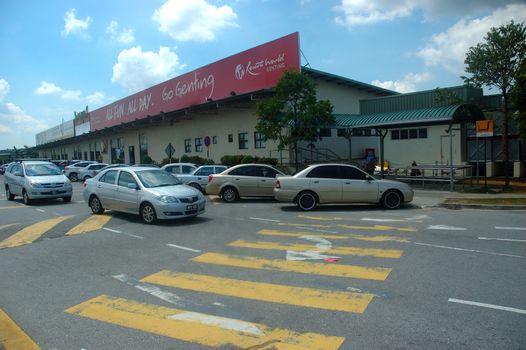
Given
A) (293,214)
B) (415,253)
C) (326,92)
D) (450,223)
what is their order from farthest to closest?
Result: (326,92) → (293,214) → (450,223) → (415,253)

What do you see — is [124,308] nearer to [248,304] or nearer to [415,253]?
[248,304]

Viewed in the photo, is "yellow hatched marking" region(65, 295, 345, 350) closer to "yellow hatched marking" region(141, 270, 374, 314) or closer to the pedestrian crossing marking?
"yellow hatched marking" region(141, 270, 374, 314)

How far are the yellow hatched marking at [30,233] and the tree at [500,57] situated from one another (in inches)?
683

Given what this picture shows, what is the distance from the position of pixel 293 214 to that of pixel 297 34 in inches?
606

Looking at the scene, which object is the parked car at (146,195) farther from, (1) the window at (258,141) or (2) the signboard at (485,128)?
(1) the window at (258,141)

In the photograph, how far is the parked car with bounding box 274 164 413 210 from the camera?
1389cm

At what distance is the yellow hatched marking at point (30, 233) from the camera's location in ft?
32.1

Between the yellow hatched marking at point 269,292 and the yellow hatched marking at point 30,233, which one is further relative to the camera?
the yellow hatched marking at point 30,233

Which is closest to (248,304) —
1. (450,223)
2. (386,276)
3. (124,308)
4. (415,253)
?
(124,308)

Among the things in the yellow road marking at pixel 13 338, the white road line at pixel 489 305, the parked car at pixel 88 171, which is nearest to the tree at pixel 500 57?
the white road line at pixel 489 305

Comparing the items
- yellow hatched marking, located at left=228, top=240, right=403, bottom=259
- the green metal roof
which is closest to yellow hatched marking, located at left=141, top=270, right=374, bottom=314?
yellow hatched marking, located at left=228, top=240, right=403, bottom=259

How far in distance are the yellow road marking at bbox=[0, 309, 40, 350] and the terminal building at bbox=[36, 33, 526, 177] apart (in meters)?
16.8

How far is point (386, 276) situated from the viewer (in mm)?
6301

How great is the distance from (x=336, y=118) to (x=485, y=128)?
40.0 ft
